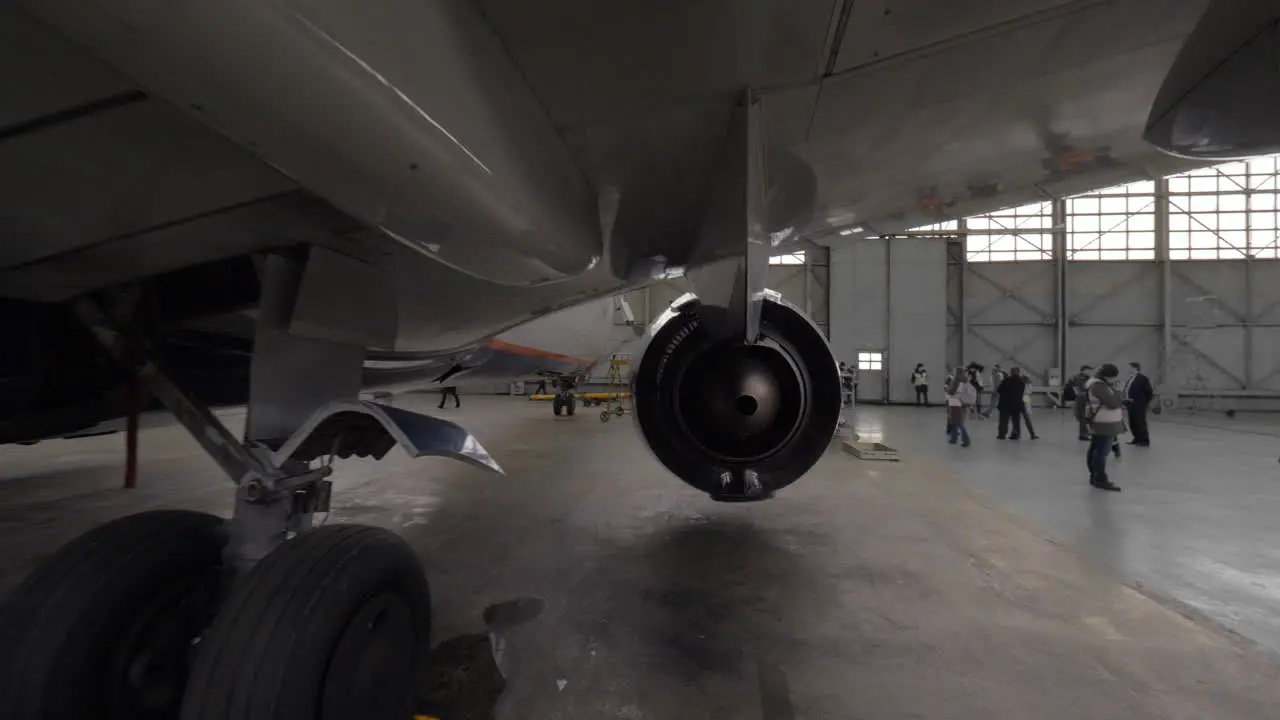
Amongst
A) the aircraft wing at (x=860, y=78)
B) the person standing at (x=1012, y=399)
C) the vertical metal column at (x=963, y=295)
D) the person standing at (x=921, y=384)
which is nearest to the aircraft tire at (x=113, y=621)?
the aircraft wing at (x=860, y=78)

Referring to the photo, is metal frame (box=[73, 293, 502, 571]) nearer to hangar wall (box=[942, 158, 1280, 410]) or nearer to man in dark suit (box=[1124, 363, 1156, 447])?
man in dark suit (box=[1124, 363, 1156, 447])

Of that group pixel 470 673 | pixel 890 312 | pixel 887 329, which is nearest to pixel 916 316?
pixel 890 312

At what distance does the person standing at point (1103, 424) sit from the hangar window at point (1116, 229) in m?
18.2

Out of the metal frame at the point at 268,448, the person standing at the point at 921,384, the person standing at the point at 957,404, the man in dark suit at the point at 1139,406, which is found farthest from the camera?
the person standing at the point at 921,384

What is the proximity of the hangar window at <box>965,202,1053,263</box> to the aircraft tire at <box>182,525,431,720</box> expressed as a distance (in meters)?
23.1

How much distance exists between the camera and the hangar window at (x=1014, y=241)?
68.1 ft

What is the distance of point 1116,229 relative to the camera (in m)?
20.7

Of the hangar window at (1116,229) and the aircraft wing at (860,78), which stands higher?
the hangar window at (1116,229)

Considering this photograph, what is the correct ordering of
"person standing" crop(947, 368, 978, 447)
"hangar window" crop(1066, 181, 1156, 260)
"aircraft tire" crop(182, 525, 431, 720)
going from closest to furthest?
"aircraft tire" crop(182, 525, 431, 720)
"person standing" crop(947, 368, 978, 447)
"hangar window" crop(1066, 181, 1156, 260)

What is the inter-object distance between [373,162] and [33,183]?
3.34ft

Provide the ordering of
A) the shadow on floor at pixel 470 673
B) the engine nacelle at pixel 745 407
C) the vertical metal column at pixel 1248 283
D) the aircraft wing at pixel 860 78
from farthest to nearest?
1. the vertical metal column at pixel 1248 283
2. the engine nacelle at pixel 745 407
3. the shadow on floor at pixel 470 673
4. the aircraft wing at pixel 860 78

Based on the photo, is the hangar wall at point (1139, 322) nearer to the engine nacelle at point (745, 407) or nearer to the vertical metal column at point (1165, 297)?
the vertical metal column at point (1165, 297)

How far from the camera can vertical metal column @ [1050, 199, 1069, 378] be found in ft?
65.9

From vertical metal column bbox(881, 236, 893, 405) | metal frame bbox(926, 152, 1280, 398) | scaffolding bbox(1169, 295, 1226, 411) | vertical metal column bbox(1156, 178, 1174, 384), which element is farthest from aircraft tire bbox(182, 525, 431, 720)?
scaffolding bbox(1169, 295, 1226, 411)
